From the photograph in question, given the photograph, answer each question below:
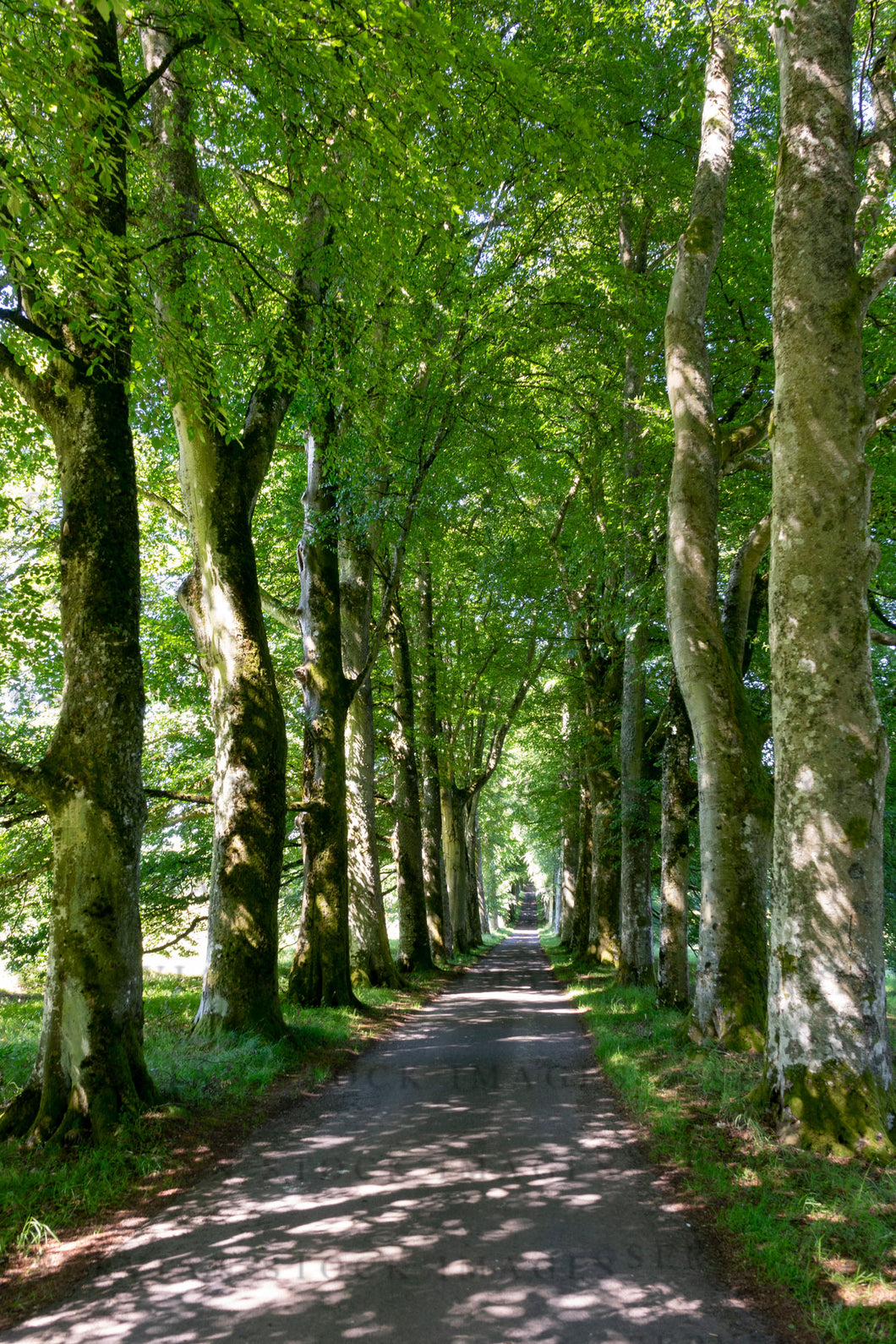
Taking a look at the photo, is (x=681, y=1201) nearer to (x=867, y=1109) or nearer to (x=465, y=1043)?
(x=867, y=1109)

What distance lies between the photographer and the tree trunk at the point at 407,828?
1777 cm

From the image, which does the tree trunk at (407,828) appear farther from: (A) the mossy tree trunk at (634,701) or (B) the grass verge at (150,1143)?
(B) the grass verge at (150,1143)

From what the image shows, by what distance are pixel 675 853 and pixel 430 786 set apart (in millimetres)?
11558

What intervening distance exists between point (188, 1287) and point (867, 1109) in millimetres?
4149

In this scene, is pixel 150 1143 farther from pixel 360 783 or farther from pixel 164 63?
pixel 360 783

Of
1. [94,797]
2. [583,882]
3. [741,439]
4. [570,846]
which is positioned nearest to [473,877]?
[570,846]

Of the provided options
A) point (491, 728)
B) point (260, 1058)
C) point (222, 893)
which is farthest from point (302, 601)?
point (491, 728)

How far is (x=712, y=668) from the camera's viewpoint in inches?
328

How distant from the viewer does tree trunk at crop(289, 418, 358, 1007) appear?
11.5 meters

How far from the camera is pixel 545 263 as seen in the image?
13.5 m

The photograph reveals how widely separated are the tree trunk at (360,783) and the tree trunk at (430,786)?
6044 mm

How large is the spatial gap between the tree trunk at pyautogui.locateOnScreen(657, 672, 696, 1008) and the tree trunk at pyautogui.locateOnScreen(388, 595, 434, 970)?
7468 millimetres

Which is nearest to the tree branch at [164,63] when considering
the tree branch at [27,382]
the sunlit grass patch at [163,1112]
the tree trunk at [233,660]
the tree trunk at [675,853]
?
the tree trunk at [233,660]

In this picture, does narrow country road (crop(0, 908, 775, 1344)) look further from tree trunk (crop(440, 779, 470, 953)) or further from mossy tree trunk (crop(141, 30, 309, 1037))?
tree trunk (crop(440, 779, 470, 953))
